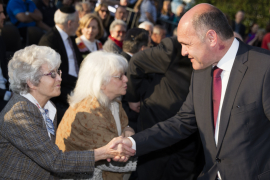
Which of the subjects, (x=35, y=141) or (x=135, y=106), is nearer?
(x=35, y=141)

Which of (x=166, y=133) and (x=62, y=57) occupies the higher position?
(x=166, y=133)

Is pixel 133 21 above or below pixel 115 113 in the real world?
below

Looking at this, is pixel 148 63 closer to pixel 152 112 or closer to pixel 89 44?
pixel 152 112

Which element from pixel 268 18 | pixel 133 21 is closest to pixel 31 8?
pixel 133 21

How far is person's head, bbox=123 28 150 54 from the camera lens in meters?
4.48

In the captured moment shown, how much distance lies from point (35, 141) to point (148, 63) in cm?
168

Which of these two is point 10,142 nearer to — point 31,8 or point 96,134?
point 96,134

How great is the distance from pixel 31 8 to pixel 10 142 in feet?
16.3

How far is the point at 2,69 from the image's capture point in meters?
4.18

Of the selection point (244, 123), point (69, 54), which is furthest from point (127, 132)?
point (69, 54)

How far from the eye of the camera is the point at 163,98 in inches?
136

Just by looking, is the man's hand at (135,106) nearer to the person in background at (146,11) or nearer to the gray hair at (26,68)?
the gray hair at (26,68)

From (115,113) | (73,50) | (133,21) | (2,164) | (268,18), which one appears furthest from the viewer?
(268,18)

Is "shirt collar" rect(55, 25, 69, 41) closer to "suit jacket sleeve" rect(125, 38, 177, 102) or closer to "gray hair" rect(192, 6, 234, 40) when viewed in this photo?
"suit jacket sleeve" rect(125, 38, 177, 102)
